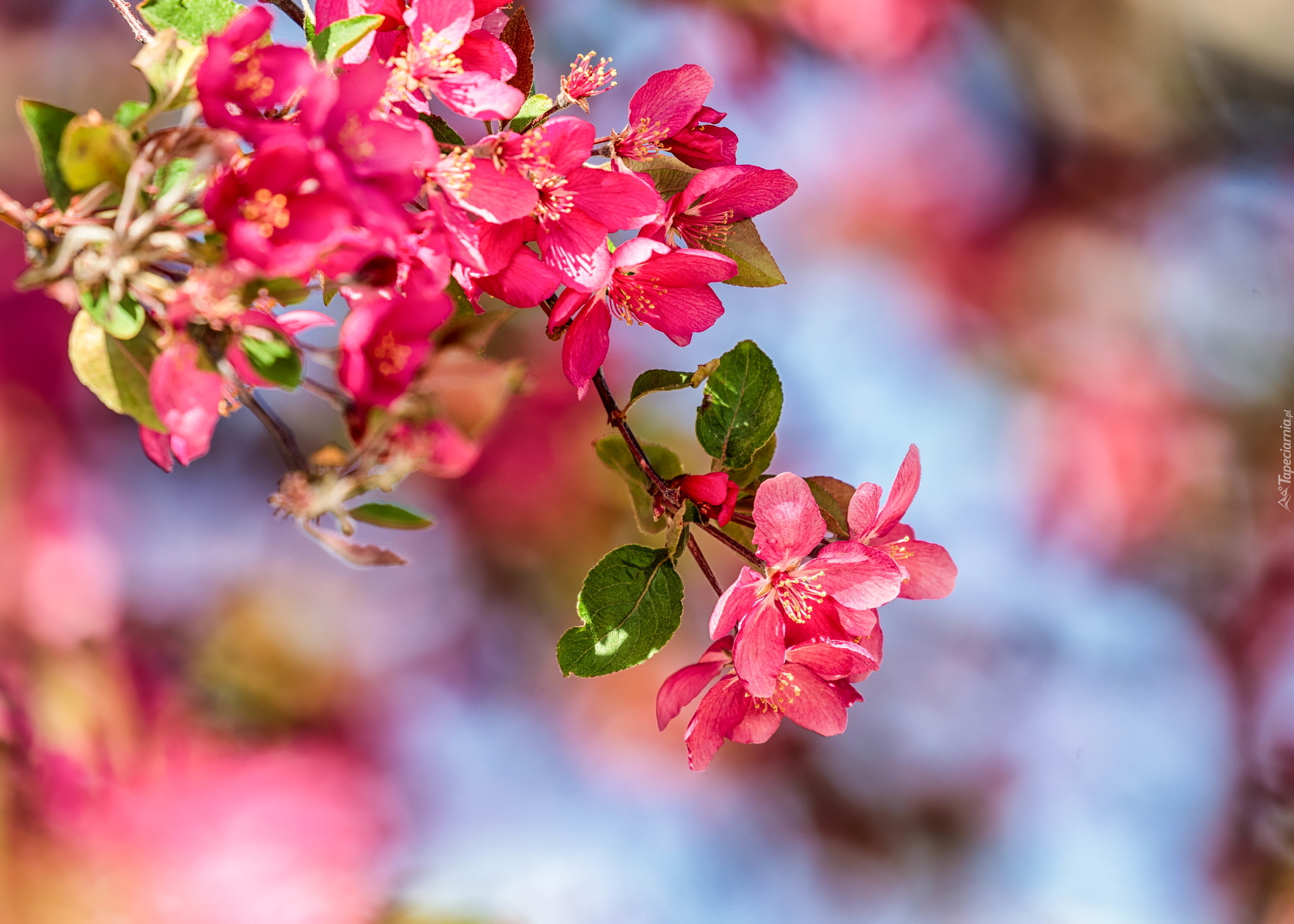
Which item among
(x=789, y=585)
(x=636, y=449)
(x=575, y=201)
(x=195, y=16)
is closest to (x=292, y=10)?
(x=195, y=16)

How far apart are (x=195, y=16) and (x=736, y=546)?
1.17ft

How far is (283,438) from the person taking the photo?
29 centimetres

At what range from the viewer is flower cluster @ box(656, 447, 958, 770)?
1.35 ft

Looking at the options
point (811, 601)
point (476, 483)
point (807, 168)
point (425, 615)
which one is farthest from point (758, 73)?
point (811, 601)

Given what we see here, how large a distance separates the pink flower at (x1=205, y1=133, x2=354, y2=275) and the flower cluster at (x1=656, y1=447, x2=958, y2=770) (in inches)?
8.9

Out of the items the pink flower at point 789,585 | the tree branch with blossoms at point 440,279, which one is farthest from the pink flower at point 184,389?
the pink flower at point 789,585

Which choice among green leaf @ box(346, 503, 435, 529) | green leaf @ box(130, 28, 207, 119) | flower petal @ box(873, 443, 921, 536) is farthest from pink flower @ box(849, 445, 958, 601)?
green leaf @ box(130, 28, 207, 119)

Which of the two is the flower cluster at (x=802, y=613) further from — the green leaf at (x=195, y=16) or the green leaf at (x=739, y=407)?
the green leaf at (x=195, y=16)

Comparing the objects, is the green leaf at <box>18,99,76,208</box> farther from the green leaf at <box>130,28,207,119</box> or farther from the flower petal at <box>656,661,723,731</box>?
the flower petal at <box>656,661,723,731</box>

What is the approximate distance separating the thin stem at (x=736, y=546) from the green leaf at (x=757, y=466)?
0.12 feet

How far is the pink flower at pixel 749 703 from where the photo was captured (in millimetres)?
455

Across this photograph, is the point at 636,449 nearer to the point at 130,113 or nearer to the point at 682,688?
the point at 682,688

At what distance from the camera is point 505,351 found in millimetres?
1131

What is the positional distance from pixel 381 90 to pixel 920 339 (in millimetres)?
1172
